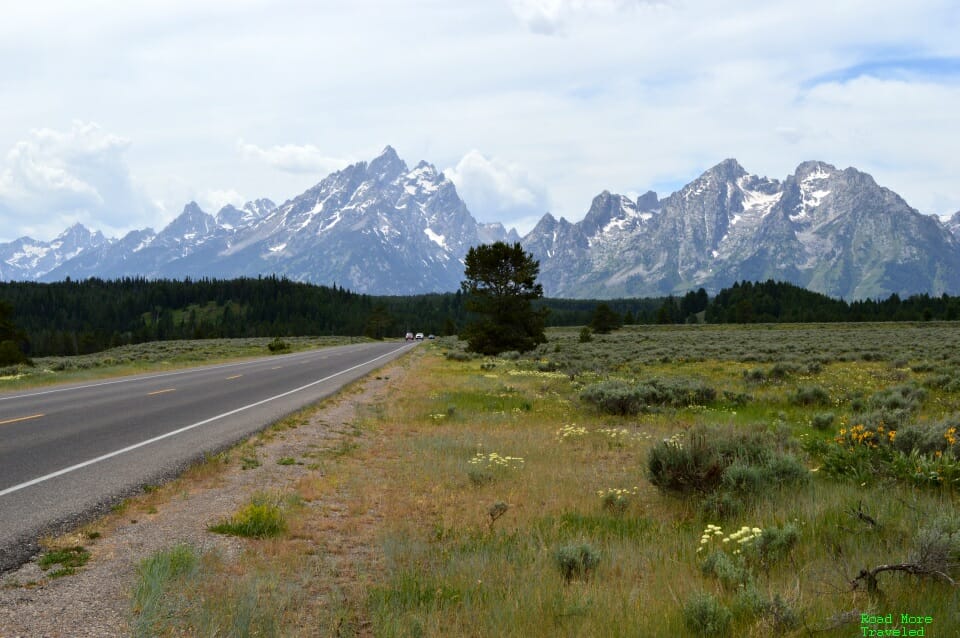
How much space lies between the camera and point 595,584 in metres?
4.72

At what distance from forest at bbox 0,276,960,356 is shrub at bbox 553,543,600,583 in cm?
11985

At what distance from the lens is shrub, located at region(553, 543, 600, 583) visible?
16.5ft

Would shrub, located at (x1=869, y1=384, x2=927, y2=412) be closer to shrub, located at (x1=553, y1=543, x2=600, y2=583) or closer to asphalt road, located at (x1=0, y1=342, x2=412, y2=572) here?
shrub, located at (x1=553, y1=543, x2=600, y2=583)

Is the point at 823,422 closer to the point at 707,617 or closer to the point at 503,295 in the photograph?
the point at 707,617

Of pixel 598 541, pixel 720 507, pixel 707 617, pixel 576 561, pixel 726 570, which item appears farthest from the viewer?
pixel 720 507

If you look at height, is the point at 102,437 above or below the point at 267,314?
below

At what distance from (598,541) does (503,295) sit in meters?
35.3

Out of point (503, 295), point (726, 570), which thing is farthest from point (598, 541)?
point (503, 295)

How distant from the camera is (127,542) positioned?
592 cm

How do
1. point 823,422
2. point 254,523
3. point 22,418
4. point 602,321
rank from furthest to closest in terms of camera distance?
point 602,321 < point 22,418 < point 823,422 < point 254,523

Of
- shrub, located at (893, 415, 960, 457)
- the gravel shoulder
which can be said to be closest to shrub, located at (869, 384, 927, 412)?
shrub, located at (893, 415, 960, 457)

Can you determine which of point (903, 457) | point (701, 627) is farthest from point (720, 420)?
point (701, 627)

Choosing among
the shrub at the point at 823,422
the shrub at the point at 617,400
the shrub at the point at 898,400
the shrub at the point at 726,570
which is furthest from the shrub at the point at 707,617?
the shrub at the point at 617,400

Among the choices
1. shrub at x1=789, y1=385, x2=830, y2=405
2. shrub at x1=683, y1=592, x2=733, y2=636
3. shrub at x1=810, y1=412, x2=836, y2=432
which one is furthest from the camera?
shrub at x1=789, y1=385, x2=830, y2=405
